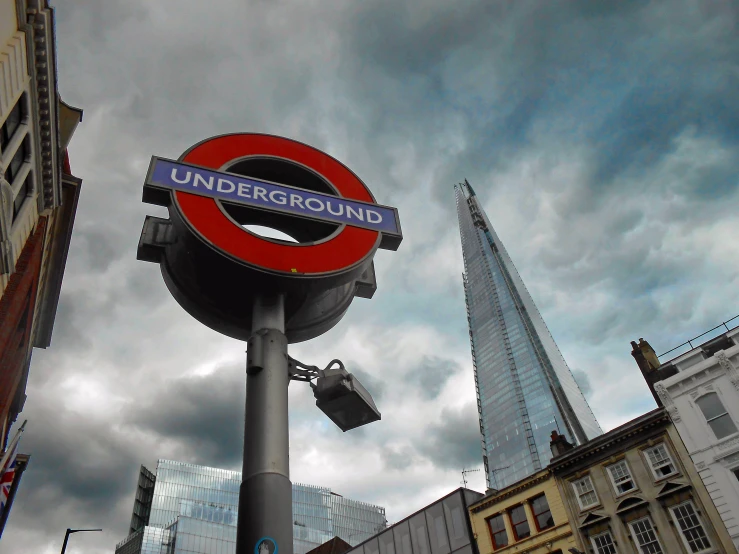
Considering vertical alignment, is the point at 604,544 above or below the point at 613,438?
below

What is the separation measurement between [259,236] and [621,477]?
82.3 feet

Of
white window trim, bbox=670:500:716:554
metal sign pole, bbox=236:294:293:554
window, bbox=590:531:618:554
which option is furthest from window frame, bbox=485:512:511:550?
metal sign pole, bbox=236:294:293:554

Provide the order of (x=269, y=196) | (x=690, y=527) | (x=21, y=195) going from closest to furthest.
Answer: (x=269, y=196) < (x=21, y=195) < (x=690, y=527)

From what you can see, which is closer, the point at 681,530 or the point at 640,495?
the point at 681,530

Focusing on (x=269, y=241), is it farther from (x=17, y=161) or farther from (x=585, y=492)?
(x=585, y=492)

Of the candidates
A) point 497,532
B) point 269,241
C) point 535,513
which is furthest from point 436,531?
point 269,241

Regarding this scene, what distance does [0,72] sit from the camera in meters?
14.1

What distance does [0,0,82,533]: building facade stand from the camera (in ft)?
49.9

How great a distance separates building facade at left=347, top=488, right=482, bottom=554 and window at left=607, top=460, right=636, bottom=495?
729 centimetres

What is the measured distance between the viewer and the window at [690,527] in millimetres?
24844

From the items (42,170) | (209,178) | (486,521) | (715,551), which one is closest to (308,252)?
(209,178)

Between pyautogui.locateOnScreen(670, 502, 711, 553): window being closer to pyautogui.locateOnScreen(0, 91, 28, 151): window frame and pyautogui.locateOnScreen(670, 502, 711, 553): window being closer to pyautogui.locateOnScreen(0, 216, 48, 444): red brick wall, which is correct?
pyautogui.locateOnScreen(0, 216, 48, 444): red brick wall

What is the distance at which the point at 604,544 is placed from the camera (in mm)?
27625

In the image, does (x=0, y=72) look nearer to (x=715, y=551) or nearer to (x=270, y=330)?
(x=270, y=330)
